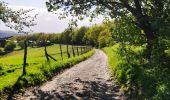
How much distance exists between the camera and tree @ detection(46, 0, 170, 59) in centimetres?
1559

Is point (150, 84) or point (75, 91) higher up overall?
point (150, 84)

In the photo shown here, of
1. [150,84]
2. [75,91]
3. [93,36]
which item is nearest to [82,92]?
[75,91]

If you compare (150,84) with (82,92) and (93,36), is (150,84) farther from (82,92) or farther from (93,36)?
(93,36)

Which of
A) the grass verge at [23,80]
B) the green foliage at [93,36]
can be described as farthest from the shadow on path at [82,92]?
the green foliage at [93,36]

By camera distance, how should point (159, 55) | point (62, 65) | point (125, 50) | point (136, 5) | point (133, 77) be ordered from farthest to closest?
point (62, 65), point (136, 5), point (133, 77), point (125, 50), point (159, 55)

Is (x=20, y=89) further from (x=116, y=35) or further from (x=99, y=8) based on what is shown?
(x=99, y=8)

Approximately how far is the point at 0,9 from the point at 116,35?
11.2m

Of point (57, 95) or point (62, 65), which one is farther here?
point (62, 65)

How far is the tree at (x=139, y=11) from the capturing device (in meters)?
15.6

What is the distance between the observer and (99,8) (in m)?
24.9

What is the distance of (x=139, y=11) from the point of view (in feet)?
66.8

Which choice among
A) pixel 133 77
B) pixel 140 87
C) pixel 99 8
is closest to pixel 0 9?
pixel 99 8

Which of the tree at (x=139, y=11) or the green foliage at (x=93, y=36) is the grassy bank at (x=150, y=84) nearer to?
the tree at (x=139, y=11)

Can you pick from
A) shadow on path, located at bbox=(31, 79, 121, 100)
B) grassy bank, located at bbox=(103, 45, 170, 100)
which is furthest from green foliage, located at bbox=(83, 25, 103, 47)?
grassy bank, located at bbox=(103, 45, 170, 100)
